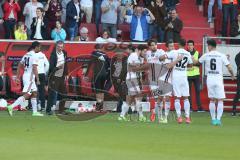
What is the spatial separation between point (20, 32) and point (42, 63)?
337 cm

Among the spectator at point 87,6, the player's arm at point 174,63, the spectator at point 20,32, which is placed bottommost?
the player's arm at point 174,63

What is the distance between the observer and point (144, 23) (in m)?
30.1

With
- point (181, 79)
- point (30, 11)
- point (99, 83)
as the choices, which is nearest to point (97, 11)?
point (30, 11)

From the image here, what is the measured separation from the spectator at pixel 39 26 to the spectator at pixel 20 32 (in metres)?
0.40

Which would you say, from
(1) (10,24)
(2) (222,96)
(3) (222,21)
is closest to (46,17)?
(1) (10,24)

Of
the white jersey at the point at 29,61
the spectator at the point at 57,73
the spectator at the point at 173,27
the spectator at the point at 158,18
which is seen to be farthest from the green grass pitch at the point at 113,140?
the spectator at the point at 158,18

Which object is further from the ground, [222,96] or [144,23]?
[144,23]

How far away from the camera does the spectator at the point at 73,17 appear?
2989cm

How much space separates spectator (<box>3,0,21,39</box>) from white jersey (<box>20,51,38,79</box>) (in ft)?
14.5

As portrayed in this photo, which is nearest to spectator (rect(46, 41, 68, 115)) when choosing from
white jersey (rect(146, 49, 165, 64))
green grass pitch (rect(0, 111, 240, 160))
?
green grass pitch (rect(0, 111, 240, 160))

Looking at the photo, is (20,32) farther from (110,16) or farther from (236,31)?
(236,31)

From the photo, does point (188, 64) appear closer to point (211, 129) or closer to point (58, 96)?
point (211, 129)

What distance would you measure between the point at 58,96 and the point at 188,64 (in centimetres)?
655

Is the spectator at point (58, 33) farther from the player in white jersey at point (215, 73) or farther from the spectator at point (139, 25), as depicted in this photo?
the player in white jersey at point (215, 73)
